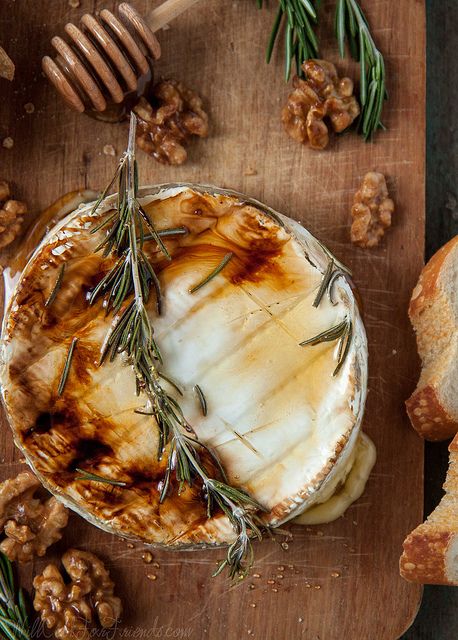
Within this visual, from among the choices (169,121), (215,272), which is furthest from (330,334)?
(169,121)

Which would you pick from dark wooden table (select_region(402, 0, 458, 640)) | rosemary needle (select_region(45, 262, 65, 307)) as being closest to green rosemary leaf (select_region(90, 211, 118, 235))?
rosemary needle (select_region(45, 262, 65, 307))

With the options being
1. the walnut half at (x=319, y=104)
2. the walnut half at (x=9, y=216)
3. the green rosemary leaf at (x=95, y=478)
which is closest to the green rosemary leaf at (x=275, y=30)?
the walnut half at (x=319, y=104)

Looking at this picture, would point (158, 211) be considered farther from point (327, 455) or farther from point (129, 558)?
point (129, 558)

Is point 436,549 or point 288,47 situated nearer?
point 436,549

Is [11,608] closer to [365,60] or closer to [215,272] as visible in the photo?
[215,272]

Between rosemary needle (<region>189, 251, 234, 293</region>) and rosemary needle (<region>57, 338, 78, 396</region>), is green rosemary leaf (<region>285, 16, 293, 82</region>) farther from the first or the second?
rosemary needle (<region>57, 338, 78, 396</region>)
